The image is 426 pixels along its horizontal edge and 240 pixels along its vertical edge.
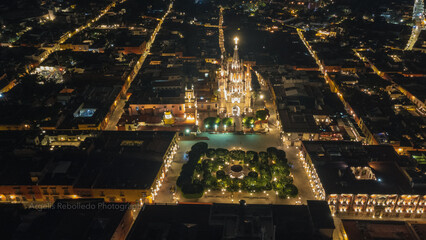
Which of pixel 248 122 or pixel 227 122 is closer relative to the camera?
pixel 248 122

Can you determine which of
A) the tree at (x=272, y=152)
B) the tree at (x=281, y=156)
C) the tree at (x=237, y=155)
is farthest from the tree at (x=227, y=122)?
the tree at (x=281, y=156)

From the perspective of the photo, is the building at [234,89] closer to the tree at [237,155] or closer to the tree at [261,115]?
the tree at [261,115]

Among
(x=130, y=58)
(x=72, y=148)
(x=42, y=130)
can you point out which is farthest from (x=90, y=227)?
(x=130, y=58)

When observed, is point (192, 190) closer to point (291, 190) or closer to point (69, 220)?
point (291, 190)

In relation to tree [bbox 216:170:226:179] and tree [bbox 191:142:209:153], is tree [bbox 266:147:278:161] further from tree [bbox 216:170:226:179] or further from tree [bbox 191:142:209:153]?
tree [bbox 191:142:209:153]

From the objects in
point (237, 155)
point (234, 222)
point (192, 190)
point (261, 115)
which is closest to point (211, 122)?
point (261, 115)

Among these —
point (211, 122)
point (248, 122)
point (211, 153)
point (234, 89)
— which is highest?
point (234, 89)
